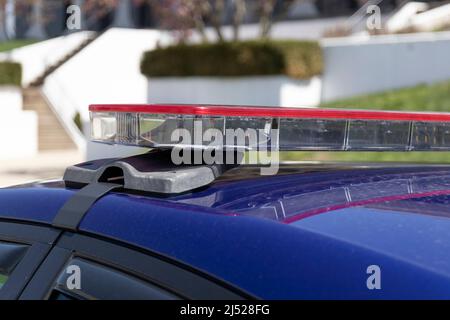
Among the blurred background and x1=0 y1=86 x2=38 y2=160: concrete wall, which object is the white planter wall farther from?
x1=0 y1=86 x2=38 y2=160: concrete wall

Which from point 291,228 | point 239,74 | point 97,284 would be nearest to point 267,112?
point 291,228

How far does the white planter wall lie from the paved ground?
118 inches

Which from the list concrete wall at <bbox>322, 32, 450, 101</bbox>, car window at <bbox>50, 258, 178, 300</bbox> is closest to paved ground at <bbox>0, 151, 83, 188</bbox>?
concrete wall at <bbox>322, 32, 450, 101</bbox>

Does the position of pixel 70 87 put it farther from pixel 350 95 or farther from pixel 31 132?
pixel 350 95

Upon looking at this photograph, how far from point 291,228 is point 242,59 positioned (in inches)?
619

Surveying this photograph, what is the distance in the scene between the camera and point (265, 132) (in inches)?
69.2

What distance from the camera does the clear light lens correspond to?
169 centimetres

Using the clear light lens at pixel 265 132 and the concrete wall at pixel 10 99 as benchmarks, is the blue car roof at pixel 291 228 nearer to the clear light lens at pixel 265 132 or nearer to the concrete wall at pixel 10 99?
the clear light lens at pixel 265 132

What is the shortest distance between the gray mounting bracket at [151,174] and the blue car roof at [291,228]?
3 centimetres

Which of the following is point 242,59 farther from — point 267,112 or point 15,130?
point 267,112

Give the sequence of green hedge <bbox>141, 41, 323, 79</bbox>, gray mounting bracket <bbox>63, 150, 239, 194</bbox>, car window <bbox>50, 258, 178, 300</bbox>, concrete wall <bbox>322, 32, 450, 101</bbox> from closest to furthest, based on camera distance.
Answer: car window <bbox>50, 258, 178, 300</bbox> → gray mounting bracket <bbox>63, 150, 239, 194</bbox> → concrete wall <bbox>322, 32, 450, 101</bbox> → green hedge <bbox>141, 41, 323, 79</bbox>

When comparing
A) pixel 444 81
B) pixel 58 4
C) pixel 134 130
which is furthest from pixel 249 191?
pixel 58 4

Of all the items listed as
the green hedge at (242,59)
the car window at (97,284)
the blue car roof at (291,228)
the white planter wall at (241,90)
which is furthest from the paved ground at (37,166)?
the car window at (97,284)
